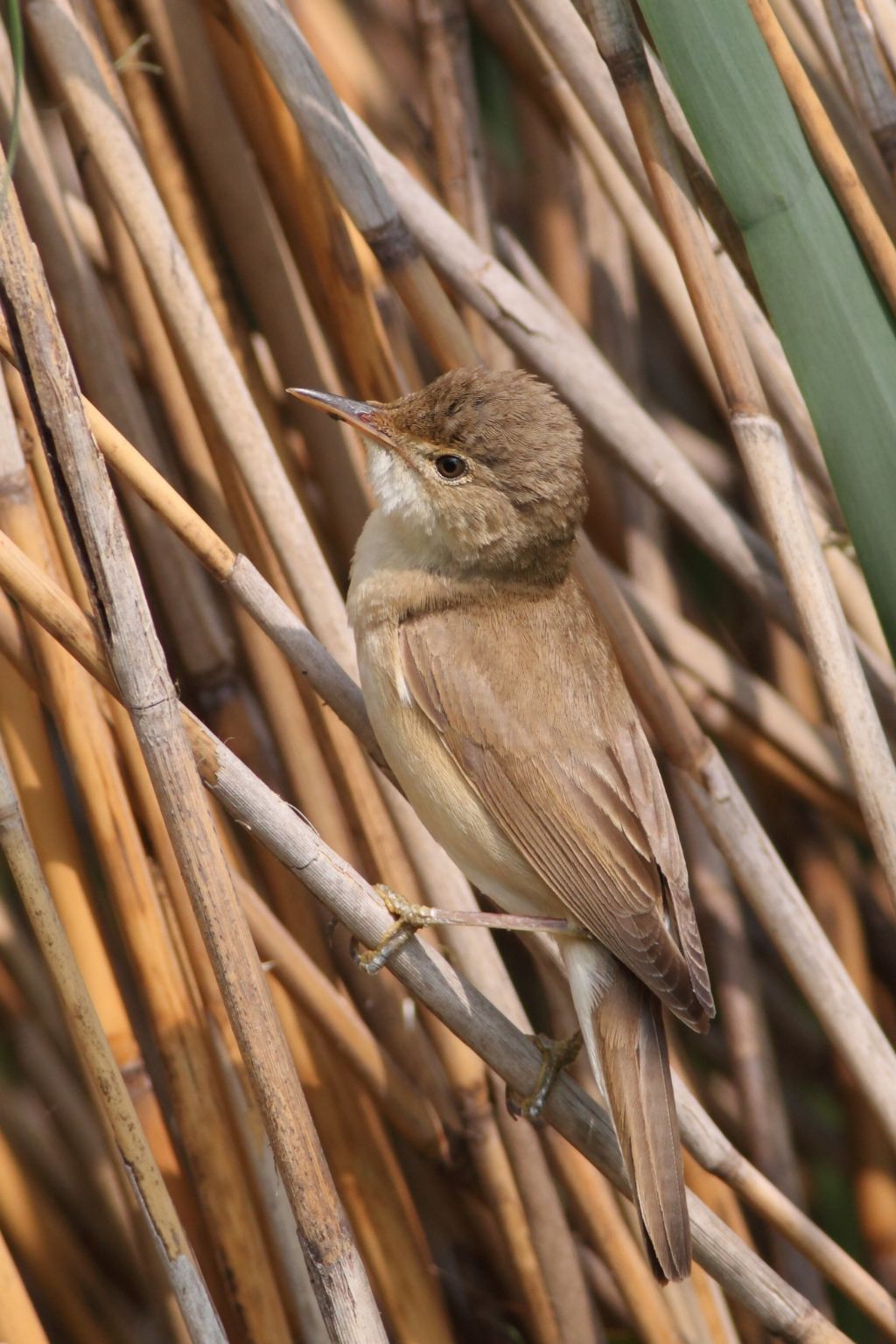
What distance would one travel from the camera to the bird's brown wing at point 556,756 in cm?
193

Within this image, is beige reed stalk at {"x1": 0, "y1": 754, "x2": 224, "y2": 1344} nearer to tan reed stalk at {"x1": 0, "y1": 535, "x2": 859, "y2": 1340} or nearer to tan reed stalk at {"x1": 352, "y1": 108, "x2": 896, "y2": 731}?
tan reed stalk at {"x1": 0, "y1": 535, "x2": 859, "y2": 1340}

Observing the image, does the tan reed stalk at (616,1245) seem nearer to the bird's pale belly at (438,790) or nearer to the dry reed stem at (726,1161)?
the dry reed stem at (726,1161)

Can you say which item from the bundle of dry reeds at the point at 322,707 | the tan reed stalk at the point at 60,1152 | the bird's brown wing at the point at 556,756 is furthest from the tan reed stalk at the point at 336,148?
the tan reed stalk at the point at 60,1152

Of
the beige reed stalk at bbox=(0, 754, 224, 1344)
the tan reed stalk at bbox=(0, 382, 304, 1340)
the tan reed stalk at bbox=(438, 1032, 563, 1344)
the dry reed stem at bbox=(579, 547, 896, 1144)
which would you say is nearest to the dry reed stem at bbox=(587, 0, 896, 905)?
the dry reed stem at bbox=(579, 547, 896, 1144)

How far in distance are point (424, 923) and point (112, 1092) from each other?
485 millimetres

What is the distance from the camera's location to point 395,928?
167 centimetres

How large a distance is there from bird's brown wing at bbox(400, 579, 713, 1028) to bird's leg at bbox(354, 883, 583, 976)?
64mm

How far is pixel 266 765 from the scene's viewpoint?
2.23 metres

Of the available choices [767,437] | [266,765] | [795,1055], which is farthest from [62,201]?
[795,1055]

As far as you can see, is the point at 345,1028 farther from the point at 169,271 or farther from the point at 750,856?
the point at 169,271

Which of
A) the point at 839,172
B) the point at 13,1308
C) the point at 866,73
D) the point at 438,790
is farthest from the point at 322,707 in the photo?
the point at 866,73

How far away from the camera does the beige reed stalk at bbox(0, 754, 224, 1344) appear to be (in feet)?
5.03

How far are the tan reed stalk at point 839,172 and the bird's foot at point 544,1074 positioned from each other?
48.8 inches

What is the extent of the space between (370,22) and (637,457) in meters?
1.39
